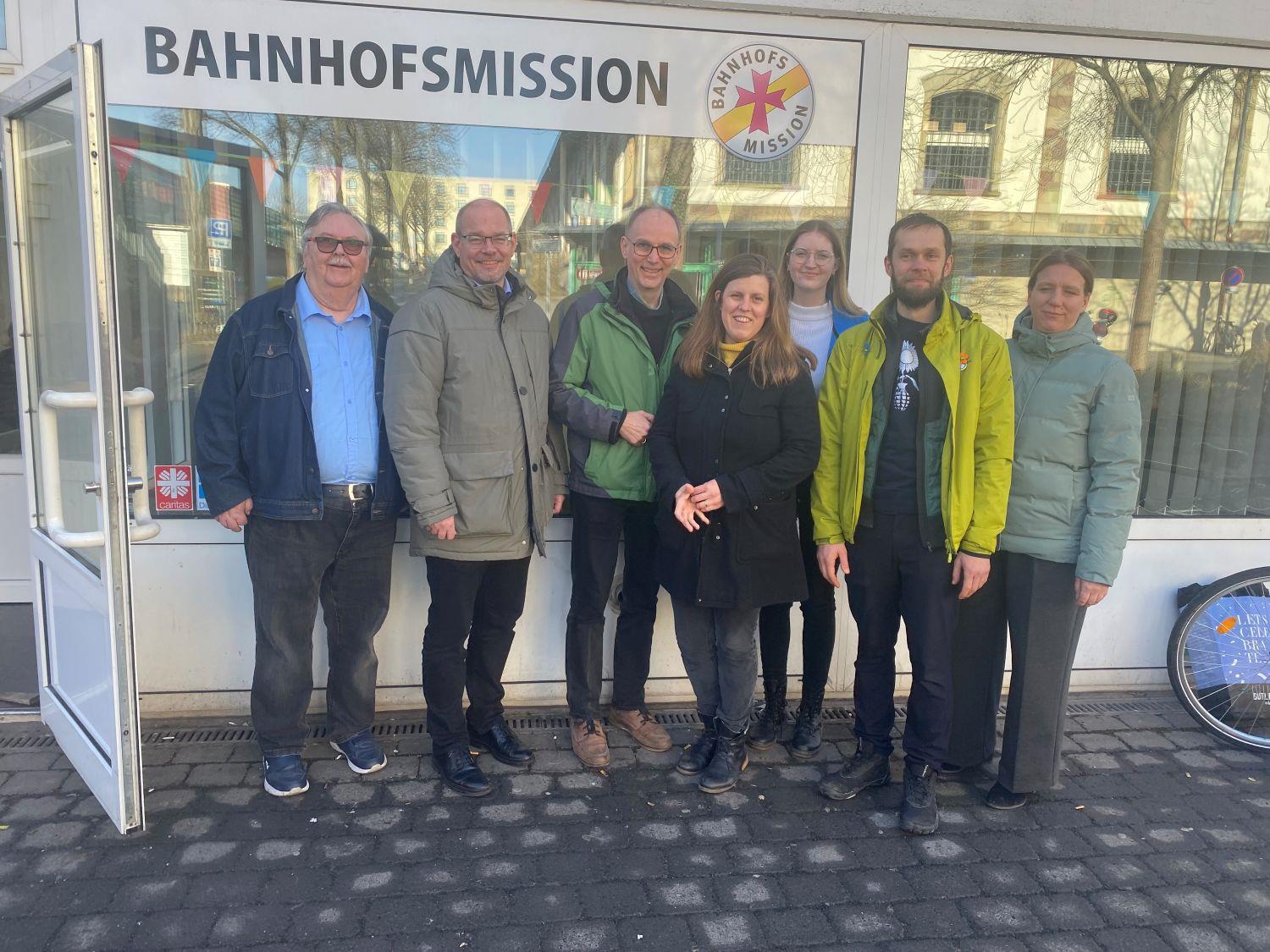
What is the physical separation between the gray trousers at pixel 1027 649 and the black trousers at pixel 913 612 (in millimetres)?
214

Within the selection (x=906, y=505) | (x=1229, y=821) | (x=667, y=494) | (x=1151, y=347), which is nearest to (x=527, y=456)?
(x=667, y=494)

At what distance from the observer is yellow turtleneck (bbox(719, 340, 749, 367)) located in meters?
3.18

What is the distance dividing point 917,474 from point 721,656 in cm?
99

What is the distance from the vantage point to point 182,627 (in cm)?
389

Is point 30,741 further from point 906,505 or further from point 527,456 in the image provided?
point 906,505

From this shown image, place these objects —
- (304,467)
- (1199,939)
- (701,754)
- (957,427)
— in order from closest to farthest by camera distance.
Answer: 1. (1199,939)
2. (957,427)
3. (304,467)
4. (701,754)

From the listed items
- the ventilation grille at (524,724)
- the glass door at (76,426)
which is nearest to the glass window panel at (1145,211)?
the ventilation grille at (524,724)

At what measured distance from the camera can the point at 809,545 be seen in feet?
11.6

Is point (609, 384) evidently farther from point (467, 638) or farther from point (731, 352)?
point (467, 638)

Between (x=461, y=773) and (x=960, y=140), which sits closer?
(x=461, y=773)

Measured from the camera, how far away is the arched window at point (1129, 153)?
13.8 feet

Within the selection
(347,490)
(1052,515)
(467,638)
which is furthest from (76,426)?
(1052,515)

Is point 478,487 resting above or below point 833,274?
below

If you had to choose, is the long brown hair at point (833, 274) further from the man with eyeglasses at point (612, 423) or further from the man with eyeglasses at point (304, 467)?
the man with eyeglasses at point (304, 467)
